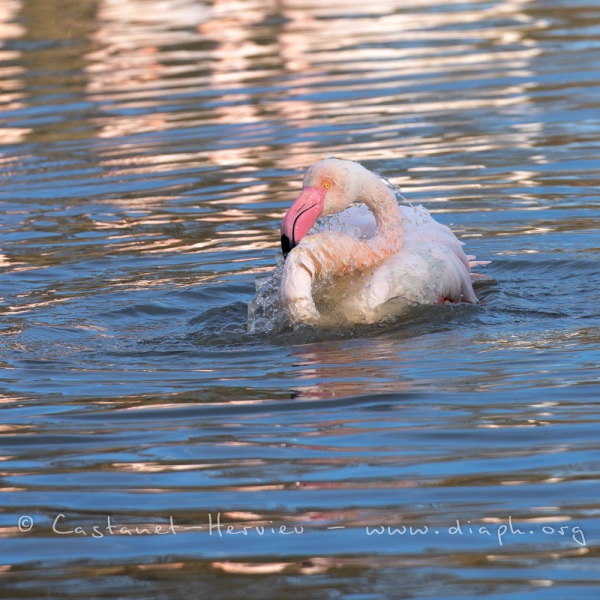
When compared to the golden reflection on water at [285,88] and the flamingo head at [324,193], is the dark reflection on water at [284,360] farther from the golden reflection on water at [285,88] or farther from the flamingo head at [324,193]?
the flamingo head at [324,193]

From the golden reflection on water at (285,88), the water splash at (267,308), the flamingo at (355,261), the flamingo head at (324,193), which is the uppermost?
the flamingo head at (324,193)

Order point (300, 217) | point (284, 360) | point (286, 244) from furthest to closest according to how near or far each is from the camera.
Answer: point (300, 217) → point (286, 244) → point (284, 360)

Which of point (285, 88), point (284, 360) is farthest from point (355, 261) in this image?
point (285, 88)

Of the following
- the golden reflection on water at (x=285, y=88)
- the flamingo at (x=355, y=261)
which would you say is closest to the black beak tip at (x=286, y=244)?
the flamingo at (x=355, y=261)

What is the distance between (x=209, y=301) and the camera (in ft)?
28.5

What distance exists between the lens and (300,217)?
7.67 metres

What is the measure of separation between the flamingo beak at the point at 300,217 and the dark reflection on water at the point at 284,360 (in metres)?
0.51

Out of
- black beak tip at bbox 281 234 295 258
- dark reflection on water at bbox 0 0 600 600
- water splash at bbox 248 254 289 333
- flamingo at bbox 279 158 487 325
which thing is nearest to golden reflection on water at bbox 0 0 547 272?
dark reflection on water at bbox 0 0 600 600

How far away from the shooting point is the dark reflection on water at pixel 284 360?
4.59 meters

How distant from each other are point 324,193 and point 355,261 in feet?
1.43

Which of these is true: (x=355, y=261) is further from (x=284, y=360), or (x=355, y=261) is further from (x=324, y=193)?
(x=284, y=360)

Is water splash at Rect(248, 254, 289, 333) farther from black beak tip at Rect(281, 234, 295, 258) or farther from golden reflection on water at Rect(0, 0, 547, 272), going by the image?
golden reflection on water at Rect(0, 0, 547, 272)

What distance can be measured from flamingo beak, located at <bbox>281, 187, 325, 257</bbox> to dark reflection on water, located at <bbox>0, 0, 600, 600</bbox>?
1.66ft

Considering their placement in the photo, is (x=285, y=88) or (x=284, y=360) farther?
(x=285, y=88)
